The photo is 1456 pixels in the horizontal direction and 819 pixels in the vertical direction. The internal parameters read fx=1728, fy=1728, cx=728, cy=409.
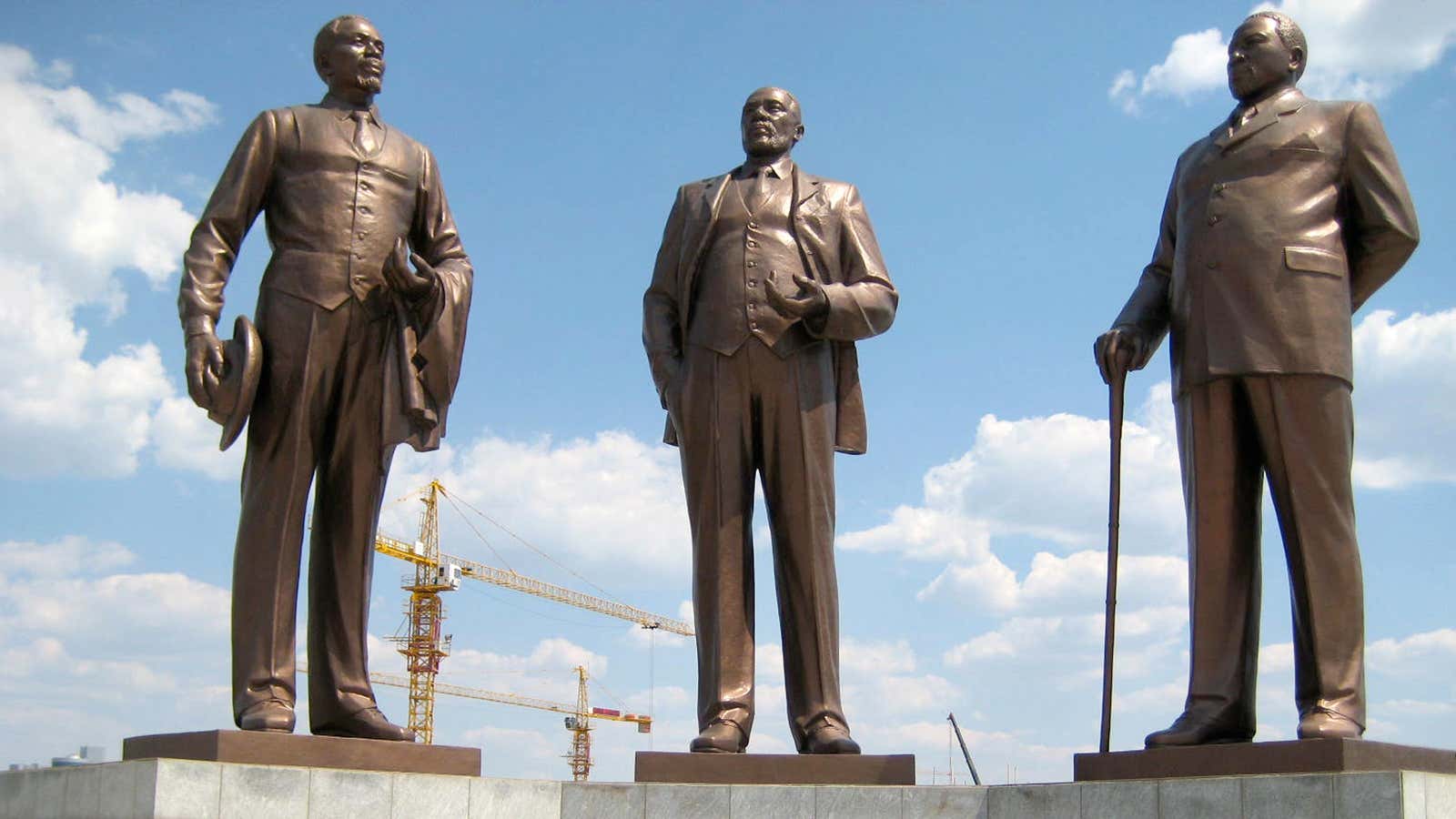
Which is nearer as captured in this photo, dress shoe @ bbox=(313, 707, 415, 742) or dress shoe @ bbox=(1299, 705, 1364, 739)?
dress shoe @ bbox=(1299, 705, 1364, 739)

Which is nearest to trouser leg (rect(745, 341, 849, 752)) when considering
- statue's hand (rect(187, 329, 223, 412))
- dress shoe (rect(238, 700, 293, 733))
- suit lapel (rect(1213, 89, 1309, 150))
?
suit lapel (rect(1213, 89, 1309, 150))

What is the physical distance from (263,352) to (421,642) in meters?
30.3

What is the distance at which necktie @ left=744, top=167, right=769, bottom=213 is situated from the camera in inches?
404

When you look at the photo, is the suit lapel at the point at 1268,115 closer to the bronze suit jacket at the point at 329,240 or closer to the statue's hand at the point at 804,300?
the statue's hand at the point at 804,300

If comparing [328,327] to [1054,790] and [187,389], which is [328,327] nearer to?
[187,389]

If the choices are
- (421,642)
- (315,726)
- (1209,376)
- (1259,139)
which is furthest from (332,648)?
(421,642)

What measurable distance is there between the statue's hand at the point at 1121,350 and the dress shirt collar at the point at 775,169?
2170 millimetres

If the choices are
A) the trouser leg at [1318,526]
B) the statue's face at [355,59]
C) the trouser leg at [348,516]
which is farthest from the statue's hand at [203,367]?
the trouser leg at [1318,526]

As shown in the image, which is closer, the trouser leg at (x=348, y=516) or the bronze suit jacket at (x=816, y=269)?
the trouser leg at (x=348, y=516)

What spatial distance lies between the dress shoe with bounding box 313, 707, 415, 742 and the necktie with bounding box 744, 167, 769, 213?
3607 millimetres

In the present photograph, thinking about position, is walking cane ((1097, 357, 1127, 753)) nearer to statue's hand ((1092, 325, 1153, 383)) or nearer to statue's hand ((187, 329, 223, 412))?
statue's hand ((1092, 325, 1153, 383))

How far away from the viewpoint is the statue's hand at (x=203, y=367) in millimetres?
8984

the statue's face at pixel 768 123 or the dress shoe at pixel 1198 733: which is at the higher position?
the statue's face at pixel 768 123

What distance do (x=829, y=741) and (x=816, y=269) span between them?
108 inches
